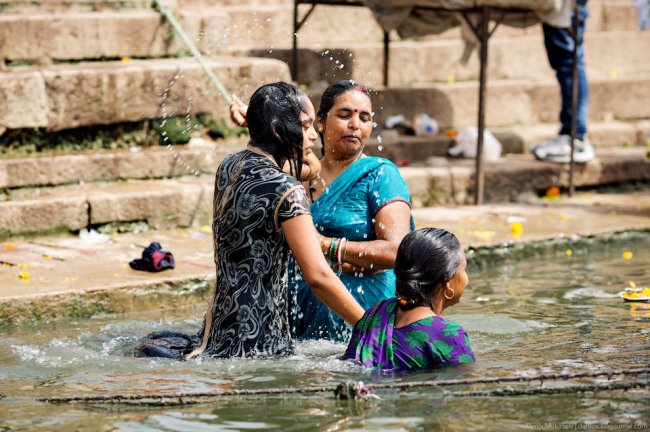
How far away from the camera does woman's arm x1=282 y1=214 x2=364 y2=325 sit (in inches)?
186

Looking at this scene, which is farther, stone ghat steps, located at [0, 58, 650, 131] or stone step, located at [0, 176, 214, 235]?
stone ghat steps, located at [0, 58, 650, 131]

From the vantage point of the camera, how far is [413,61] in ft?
40.0

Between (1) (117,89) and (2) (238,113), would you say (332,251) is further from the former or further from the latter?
(1) (117,89)

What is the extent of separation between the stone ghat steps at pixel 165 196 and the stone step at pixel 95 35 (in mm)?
1279

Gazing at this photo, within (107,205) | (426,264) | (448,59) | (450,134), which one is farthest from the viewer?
(448,59)

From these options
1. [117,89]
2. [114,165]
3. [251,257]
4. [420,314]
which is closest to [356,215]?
[251,257]

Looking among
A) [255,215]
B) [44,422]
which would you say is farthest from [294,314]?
[44,422]

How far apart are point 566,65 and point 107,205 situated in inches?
188

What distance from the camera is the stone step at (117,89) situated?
28.9 feet

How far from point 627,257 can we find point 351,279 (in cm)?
398

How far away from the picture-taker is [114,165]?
903 cm

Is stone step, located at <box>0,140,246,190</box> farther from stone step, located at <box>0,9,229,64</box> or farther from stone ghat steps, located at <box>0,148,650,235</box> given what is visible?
stone step, located at <box>0,9,229,64</box>

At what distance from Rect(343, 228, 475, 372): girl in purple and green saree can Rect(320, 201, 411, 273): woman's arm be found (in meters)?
0.45

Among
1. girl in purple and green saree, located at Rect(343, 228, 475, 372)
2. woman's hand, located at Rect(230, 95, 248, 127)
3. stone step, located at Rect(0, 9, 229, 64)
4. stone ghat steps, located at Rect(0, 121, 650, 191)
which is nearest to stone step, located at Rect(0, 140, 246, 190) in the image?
stone ghat steps, located at Rect(0, 121, 650, 191)
